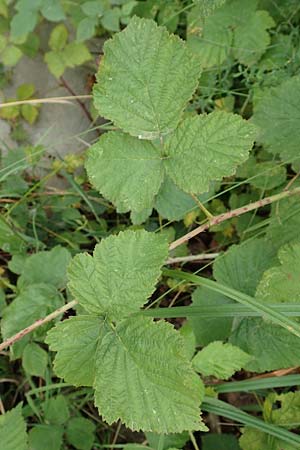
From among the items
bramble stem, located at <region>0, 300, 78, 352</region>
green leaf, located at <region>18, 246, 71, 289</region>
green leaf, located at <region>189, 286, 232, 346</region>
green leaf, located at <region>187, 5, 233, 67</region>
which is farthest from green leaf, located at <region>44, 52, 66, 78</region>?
bramble stem, located at <region>0, 300, 78, 352</region>

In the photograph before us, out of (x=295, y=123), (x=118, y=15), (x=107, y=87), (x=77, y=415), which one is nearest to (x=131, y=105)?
(x=107, y=87)

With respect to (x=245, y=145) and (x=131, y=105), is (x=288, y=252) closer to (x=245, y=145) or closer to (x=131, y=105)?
(x=245, y=145)

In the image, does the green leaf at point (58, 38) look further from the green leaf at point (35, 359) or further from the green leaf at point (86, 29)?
the green leaf at point (35, 359)

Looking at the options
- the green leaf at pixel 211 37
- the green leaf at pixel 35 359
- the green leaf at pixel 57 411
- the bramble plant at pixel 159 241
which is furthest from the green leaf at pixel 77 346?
the green leaf at pixel 211 37

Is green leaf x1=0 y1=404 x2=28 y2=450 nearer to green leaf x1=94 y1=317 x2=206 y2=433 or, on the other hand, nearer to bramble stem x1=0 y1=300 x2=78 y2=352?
bramble stem x1=0 y1=300 x2=78 y2=352

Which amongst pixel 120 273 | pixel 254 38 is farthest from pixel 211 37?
pixel 120 273

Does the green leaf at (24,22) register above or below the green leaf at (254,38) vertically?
above
